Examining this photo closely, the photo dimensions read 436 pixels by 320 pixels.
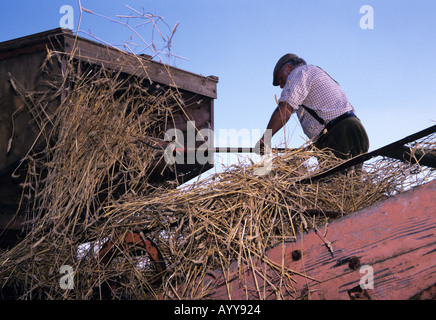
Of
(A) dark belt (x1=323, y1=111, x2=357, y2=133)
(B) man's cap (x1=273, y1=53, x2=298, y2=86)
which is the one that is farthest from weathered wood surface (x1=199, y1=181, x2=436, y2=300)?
(B) man's cap (x1=273, y1=53, x2=298, y2=86)

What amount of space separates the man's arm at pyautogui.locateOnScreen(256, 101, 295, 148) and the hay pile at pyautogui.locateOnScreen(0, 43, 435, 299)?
0.66 meters

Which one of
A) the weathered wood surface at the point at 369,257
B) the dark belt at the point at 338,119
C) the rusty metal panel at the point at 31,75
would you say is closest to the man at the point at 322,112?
the dark belt at the point at 338,119

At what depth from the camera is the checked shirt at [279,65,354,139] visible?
12.7 feet

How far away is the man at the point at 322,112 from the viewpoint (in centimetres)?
373

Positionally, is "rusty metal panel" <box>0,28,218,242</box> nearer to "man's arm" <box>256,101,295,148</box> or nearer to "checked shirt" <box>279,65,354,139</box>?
"man's arm" <box>256,101,295,148</box>

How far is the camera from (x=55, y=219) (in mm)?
3014

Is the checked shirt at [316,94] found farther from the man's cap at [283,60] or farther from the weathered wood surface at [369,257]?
the weathered wood surface at [369,257]

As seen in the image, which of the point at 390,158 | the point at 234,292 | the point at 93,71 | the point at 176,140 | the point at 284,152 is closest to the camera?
the point at 234,292

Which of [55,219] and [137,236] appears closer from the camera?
[137,236]

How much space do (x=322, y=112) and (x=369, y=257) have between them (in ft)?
6.88
